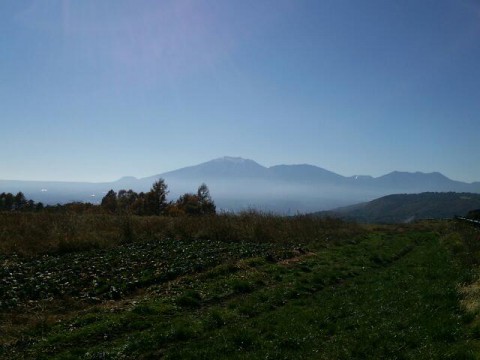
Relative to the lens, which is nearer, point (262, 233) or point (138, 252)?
point (138, 252)

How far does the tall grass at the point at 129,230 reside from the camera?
71.7 ft

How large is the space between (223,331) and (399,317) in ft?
16.3

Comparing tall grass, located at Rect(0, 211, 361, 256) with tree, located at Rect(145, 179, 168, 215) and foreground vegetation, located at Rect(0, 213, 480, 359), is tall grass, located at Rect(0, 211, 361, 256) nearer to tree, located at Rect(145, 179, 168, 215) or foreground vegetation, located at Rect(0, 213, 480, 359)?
foreground vegetation, located at Rect(0, 213, 480, 359)

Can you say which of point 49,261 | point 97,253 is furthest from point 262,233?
point 49,261

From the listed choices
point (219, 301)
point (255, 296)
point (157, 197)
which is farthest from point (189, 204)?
point (219, 301)

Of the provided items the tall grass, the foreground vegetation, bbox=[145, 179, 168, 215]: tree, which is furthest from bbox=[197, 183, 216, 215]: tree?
the foreground vegetation

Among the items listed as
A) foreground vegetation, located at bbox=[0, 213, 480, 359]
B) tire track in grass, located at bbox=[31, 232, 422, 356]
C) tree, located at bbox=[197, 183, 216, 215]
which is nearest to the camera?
foreground vegetation, located at bbox=[0, 213, 480, 359]

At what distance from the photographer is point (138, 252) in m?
21.1

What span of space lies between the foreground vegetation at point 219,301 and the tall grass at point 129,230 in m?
0.16

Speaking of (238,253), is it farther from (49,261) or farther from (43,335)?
(43,335)

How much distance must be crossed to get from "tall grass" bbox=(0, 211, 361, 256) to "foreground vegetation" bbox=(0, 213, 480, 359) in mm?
→ 164

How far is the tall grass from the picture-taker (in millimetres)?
21859

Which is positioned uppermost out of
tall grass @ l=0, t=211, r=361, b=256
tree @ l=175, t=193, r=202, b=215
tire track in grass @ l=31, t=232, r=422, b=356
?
tree @ l=175, t=193, r=202, b=215

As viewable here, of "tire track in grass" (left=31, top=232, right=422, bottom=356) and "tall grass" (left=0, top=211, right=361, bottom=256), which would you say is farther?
"tall grass" (left=0, top=211, right=361, bottom=256)
